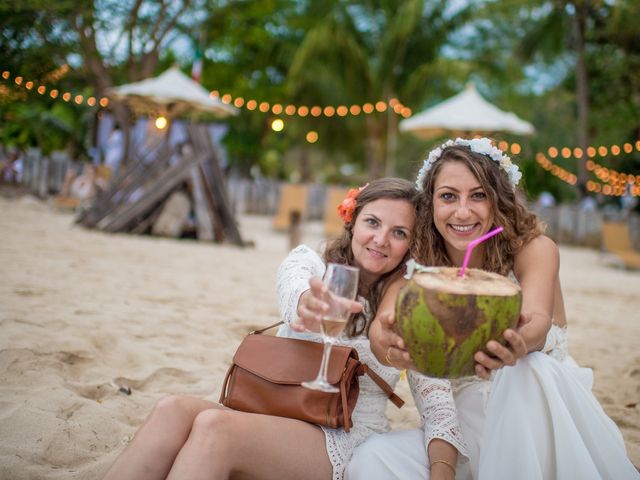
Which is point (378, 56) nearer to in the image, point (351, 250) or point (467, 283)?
point (351, 250)

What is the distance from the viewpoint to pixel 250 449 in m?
1.80

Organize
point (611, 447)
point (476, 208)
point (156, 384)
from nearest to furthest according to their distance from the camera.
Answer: point (611, 447), point (476, 208), point (156, 384)

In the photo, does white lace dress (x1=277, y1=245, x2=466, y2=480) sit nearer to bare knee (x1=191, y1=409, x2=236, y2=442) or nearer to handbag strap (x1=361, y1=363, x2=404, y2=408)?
handbag strap (x1=361, y1=363, x2=404, y2=408)

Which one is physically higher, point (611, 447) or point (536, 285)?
point (536, 285)

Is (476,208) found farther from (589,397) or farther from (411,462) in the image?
(411,462)

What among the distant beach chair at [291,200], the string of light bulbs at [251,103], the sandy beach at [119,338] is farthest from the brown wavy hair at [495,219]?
the distant beach chair at [291,200]

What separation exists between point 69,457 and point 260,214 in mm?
17843

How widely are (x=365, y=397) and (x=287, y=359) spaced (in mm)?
368

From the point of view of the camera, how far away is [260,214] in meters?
19.9

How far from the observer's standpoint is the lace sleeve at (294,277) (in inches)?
79.5

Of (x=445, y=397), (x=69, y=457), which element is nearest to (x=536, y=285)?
(x=445, y=397)

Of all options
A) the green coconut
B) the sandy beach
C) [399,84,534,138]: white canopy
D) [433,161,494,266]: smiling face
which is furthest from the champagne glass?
[399,84,534,138]: white canopy

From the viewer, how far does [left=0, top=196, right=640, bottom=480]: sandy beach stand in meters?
2.39

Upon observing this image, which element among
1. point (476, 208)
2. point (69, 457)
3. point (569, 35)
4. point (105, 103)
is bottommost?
point (69, 457)
